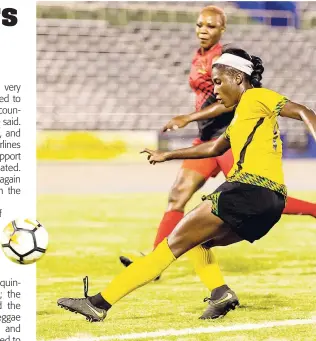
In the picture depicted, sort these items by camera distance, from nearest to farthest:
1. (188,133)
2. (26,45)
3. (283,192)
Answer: (283,192)
(26,45)
(188,133)

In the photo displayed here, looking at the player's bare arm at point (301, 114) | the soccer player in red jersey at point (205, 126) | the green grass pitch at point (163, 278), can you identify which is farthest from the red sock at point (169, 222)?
the player's bare arm at point (301, 114)

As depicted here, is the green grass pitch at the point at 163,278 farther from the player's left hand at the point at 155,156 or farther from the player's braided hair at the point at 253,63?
the player's braided hair at the point at 253,63

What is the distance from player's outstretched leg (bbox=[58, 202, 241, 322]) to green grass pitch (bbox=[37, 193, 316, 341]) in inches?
4.2

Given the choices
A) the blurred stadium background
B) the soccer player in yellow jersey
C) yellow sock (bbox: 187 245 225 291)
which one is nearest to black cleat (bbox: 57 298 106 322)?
the soccer player in yellow jersey

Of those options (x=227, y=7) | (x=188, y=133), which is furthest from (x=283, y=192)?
(x=227, y=7)

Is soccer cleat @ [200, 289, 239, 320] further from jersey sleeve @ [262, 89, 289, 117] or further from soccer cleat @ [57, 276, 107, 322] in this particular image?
jersey sleeve @ [262, 89, 289, 117]

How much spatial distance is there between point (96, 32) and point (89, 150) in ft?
11.8

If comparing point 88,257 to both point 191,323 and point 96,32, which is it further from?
point 96,32

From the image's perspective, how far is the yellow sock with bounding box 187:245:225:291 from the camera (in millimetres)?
3982

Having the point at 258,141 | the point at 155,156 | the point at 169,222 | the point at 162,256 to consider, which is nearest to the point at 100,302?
the point at 162,256

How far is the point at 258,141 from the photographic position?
349cm

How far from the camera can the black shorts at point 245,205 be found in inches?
138

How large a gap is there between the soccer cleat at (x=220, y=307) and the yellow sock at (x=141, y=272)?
385mm

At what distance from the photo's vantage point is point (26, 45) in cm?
381
